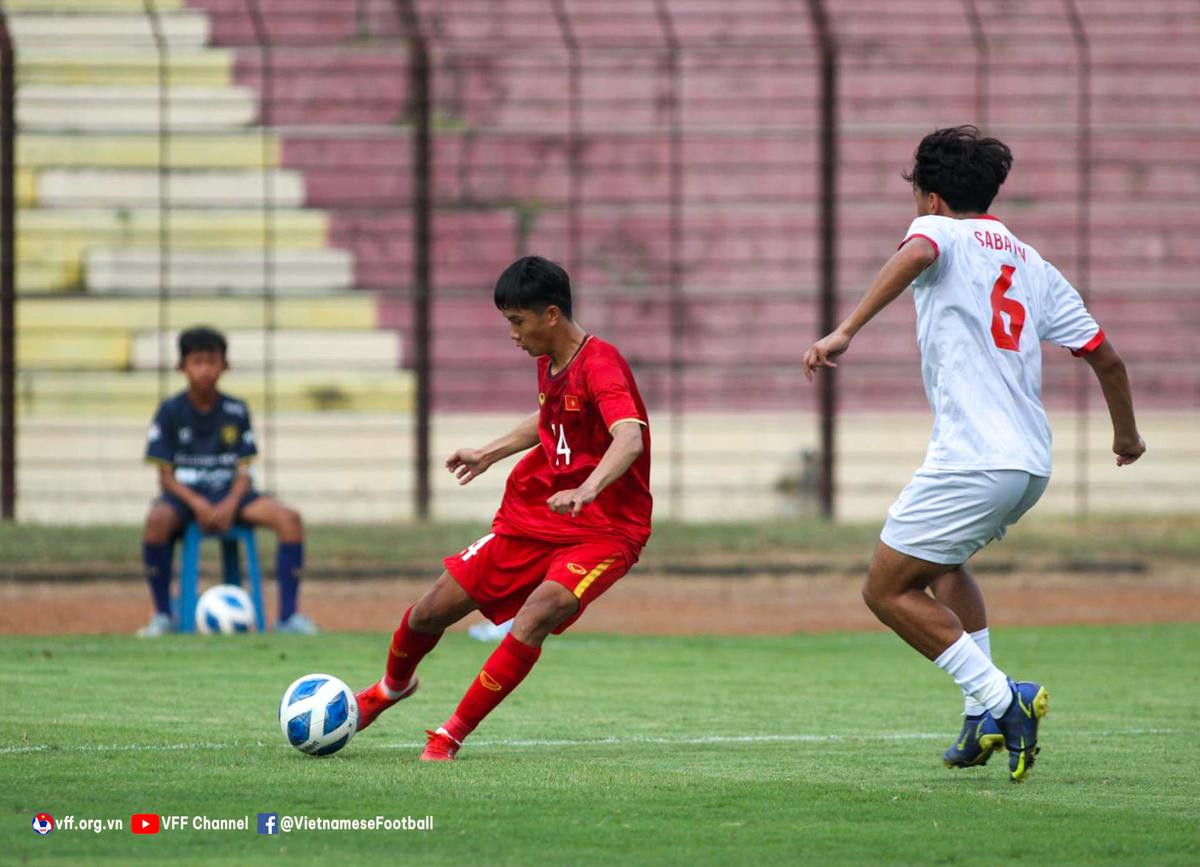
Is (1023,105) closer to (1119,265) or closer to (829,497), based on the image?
(1119,265)

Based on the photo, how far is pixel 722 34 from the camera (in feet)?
60.3

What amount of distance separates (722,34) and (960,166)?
1269cm

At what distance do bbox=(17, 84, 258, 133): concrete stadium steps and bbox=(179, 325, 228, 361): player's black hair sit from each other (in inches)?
226

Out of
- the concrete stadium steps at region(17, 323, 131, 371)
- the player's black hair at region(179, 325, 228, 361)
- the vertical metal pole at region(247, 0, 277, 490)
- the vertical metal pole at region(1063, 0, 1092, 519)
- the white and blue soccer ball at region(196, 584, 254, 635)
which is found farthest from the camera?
the vertical metal pole at region(1063, 0, 1092, 519)

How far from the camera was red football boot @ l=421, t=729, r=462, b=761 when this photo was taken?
6.14m

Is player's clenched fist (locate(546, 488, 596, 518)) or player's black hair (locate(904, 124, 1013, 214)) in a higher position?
player's black hair (locate(904, 124, 1013, 214))

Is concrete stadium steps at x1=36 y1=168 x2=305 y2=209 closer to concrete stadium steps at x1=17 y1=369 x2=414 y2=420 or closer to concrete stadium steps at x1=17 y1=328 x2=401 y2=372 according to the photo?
concrete stadium steps at x1=17 y1=328 x2=401 y2=372

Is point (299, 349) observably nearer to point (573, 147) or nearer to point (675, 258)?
point (573, 147)

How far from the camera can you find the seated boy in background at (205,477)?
36.7 feet

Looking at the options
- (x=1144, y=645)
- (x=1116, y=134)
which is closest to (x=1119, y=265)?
(x=1116, y=134)

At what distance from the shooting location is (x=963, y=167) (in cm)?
604

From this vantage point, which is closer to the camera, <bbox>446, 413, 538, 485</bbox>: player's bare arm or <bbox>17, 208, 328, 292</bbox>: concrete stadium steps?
<bbox>446, 413, 538, 485</bbox>: player's bare arm

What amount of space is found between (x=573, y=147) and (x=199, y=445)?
7.80m

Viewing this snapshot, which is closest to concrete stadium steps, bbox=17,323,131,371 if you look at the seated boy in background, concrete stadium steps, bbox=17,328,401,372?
concrete stadium steps, bbox=17,328,401,372
